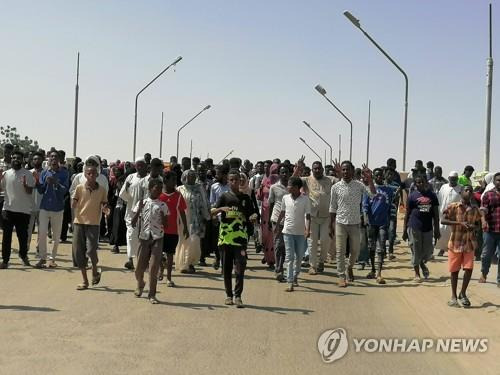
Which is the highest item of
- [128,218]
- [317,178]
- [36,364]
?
[317,178]

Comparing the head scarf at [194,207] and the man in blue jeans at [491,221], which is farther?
the head scarf at [194,207]

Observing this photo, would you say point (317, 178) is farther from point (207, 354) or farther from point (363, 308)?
point (207, 354)

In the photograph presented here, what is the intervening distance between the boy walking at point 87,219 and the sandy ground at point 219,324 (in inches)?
22.1

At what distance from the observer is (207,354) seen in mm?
6625

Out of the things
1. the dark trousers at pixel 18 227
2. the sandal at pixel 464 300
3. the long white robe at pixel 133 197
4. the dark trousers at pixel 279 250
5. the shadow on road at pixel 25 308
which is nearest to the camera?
the shadow on road at pixel 25 308

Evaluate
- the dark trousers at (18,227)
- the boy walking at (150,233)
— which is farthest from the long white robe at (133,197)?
the boy walking at (150,233)

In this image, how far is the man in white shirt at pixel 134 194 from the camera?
1209cm

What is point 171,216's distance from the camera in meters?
10.8

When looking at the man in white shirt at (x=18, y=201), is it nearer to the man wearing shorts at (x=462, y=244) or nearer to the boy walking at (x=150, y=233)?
the boy walking at (x=150, y=233)

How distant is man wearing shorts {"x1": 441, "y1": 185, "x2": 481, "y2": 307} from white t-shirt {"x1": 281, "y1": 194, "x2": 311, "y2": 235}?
7.80 ft

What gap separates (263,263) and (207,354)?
7536 mm

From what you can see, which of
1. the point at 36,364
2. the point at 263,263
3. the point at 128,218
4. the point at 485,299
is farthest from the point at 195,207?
the point at 36,364

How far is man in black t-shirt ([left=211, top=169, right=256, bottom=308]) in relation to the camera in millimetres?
9328

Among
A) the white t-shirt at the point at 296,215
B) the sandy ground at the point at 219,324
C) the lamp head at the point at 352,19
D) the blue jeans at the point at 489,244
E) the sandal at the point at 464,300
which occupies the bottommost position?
the sandy ground at the point at 219,324
